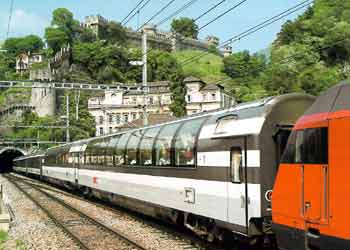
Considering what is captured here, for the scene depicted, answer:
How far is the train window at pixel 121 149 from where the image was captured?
65.7 feet

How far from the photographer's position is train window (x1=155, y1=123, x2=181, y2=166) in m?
15.3

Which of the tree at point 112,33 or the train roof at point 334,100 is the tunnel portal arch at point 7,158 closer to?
the tree at point 112,33

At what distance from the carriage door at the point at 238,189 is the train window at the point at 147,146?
571 cm

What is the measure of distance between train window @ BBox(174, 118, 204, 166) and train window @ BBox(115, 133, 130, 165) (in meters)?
5.39

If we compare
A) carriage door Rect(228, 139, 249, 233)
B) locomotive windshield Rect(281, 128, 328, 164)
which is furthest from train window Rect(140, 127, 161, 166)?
locomotive windshield Rect(281, 128, 328, 164)

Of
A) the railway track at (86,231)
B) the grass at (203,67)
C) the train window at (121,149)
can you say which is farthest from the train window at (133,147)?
the grass at (203,67)

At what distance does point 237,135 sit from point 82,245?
5274 millimetres

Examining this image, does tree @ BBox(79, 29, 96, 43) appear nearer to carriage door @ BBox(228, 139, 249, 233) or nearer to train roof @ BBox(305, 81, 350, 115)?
carriage door @ BBox(228, 139, 249, 233)

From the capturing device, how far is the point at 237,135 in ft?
36.7

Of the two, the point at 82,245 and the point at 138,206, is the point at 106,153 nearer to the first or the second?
the point at 138,206

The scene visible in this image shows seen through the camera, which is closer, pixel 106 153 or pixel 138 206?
pixel 138 206

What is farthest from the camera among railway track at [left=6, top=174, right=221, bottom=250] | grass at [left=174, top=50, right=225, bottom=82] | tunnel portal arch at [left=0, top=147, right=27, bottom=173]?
grass at [left=174, top=50, right=225, bottom=82]

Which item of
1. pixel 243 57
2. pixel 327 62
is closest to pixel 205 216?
pixel 327 62

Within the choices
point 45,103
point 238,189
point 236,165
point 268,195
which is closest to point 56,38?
point 45,103
